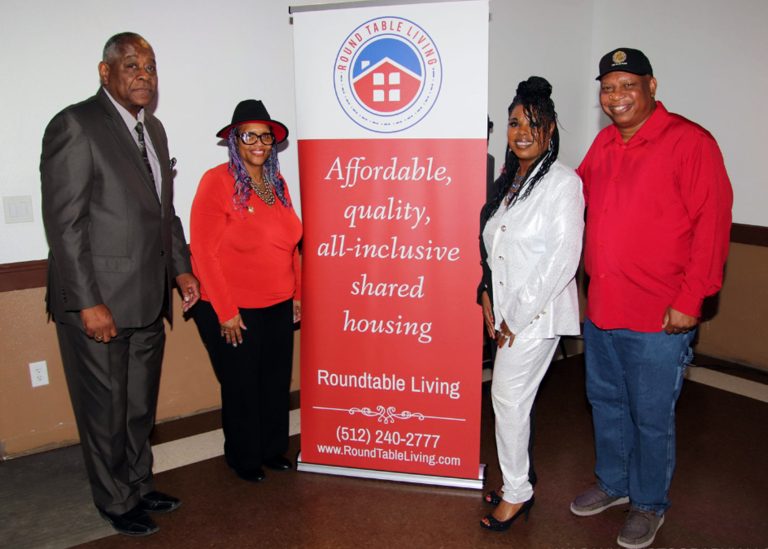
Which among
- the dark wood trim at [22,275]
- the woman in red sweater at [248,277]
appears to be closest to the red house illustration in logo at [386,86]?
the woman in red sweater at [248,277]

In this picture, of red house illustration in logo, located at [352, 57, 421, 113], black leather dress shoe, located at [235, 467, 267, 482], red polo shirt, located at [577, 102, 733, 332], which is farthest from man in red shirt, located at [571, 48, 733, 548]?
black leather dress shoe, located at [235, 467, 267, 482]

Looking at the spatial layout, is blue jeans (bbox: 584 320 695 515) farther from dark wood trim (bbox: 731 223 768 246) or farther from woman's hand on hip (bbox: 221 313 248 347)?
dark wood trim (bbox: 731 223 768 246)

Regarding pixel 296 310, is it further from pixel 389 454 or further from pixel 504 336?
pixel 504 336

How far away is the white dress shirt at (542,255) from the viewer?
2.19 meters

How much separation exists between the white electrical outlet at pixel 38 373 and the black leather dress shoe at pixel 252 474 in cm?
110

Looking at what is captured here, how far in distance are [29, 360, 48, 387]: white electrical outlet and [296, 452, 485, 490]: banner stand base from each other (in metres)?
1.32

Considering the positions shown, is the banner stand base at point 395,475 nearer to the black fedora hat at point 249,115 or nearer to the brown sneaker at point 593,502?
the brown sneaker at point 593,502

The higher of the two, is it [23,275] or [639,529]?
[23,275]

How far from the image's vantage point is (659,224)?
→ 2211 mm

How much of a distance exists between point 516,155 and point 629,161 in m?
0.39

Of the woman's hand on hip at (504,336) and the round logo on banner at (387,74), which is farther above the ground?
the round logo on banner at (387,74)

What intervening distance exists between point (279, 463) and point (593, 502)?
136 centimetres

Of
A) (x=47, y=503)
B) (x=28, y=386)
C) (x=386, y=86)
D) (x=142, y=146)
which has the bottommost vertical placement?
(x=47, y=503)

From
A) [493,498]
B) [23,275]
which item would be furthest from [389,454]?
[23,275]
